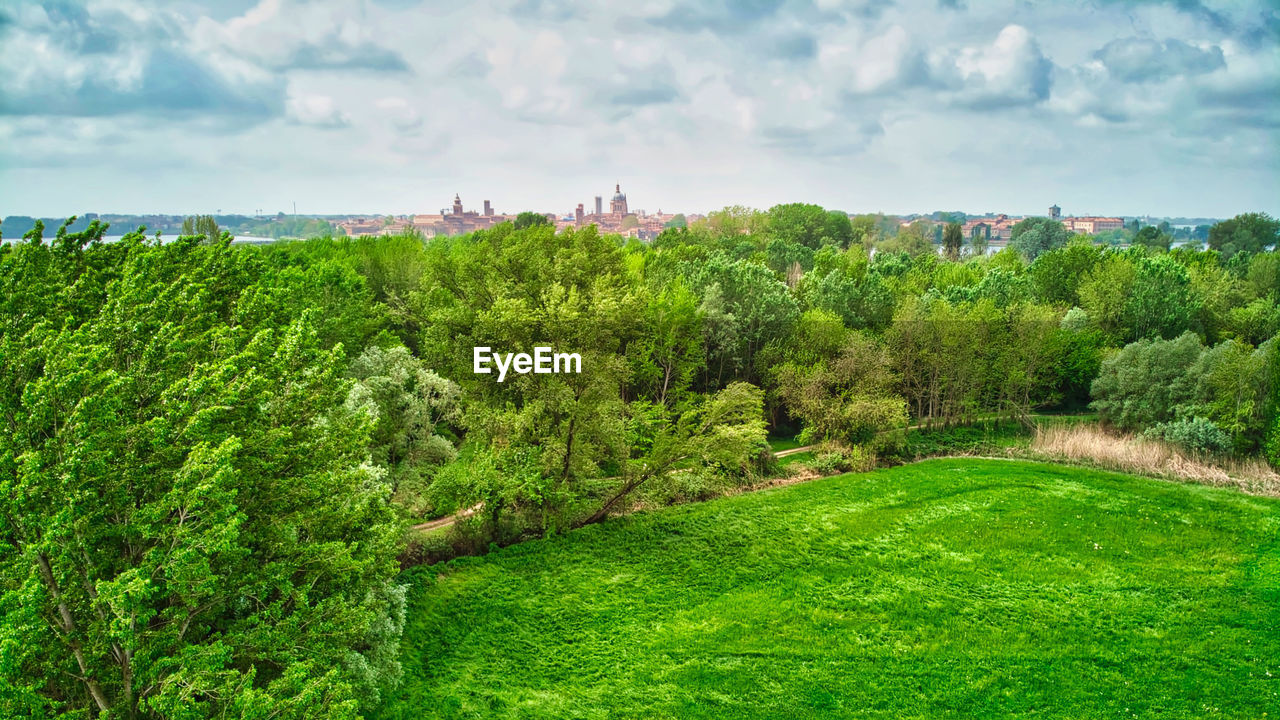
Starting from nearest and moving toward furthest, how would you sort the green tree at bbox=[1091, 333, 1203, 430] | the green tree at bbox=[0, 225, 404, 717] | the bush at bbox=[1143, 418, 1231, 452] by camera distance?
the green tree at bbox=[0, 225, 404, 717], the bush at bbox=[1143, 418, 1231, 452], the green tree at bbox=[1091, 333, 1203, 430]

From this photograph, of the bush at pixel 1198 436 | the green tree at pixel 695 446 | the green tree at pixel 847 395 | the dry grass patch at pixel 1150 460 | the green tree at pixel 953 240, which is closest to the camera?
the green tree at pixel 695 446

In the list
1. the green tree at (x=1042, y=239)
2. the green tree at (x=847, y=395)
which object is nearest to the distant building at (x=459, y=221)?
the green tree at (x=1042, y=239)

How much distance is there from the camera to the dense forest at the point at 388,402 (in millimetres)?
9508

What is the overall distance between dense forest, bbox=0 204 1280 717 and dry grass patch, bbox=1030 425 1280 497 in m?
0.87

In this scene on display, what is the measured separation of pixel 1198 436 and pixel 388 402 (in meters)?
32.8

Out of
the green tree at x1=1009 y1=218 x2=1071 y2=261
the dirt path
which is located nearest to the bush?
the dirt path

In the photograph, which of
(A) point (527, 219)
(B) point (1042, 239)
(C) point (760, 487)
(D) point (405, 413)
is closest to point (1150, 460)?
(C) point (760, 487)

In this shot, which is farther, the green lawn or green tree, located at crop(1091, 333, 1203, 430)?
green tree, located at crop(1091, 333, 1203, 430)

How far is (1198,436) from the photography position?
30.3 m

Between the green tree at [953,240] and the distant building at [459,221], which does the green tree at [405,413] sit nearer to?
the green tree at [953,240]

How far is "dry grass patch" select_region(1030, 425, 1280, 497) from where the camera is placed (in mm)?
28234

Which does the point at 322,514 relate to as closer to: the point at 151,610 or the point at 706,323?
the point at 151,610

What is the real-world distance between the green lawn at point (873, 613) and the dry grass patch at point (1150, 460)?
169cm

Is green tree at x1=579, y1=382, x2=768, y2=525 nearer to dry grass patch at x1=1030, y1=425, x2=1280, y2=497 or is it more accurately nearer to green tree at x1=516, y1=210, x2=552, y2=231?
dry grass patch at x1=1030, y1=425, x2=1280, y2=497
